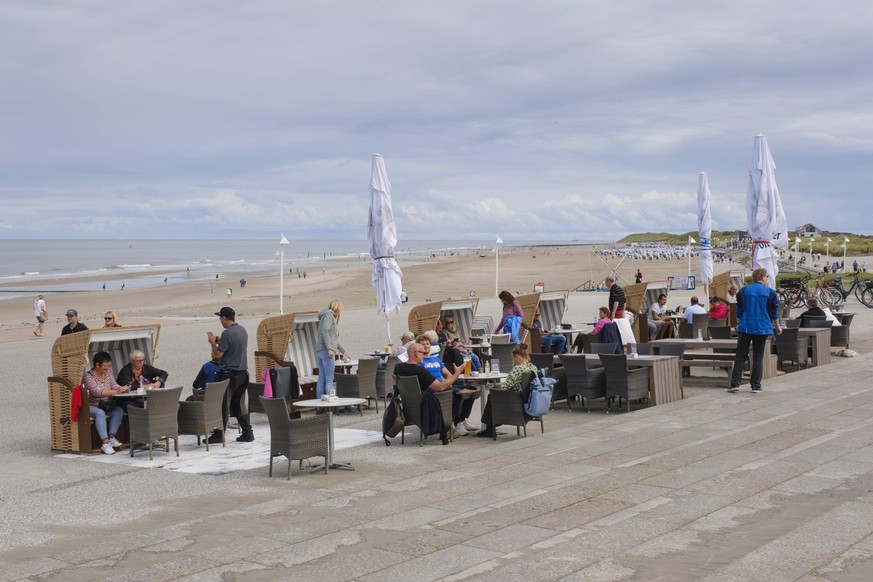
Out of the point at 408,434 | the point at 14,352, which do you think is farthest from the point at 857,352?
the point at 14,352

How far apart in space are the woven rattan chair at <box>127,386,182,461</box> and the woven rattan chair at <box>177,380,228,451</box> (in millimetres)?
191

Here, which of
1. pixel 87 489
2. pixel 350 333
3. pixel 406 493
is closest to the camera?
pixel 406 493

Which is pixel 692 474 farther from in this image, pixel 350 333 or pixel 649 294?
pixel 350 333

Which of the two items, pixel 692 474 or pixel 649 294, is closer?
pixel 692 474

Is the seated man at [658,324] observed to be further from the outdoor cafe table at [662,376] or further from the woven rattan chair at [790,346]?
the outdoor cafe table at [662,376]

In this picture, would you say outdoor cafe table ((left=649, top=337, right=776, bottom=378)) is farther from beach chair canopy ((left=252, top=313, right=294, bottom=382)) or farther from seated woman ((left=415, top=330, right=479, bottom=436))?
beach chair canopy ((left=252, top=313, right=294, bottom=382))

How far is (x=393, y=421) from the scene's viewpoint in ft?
31.8

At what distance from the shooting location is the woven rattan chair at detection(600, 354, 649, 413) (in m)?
11.4

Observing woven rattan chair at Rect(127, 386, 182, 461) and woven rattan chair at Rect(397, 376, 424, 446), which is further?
woven rattan chair at Rect(397, 376, 424, 446)

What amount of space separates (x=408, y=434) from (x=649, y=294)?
1151 centimetres

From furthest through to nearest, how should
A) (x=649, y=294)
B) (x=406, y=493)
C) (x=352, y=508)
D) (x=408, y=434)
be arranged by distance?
(x=649, y=294)
(x=408, y=434)
(x=406, y=493)
(x=352, y=508)

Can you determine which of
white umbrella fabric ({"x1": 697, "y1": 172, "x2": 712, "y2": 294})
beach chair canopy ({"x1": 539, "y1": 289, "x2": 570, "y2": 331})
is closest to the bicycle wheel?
white umbrella fabric ({"x1": 697, "y1": 172, "x2": 712, "y2": 294})

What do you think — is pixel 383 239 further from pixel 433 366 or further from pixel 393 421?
pixel 393 421

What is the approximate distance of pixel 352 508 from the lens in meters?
7.01
